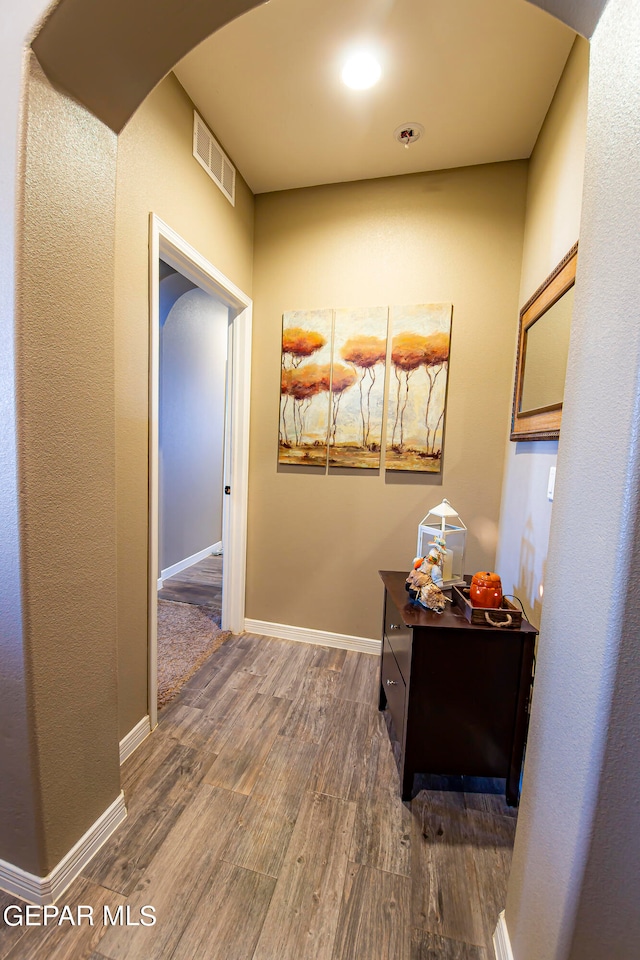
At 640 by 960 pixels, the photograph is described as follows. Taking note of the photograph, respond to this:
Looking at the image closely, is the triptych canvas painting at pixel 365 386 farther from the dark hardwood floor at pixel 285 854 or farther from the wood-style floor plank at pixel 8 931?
the wood-style floor plank at pixel 8 931

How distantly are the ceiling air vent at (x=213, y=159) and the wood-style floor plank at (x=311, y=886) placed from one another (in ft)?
9.12

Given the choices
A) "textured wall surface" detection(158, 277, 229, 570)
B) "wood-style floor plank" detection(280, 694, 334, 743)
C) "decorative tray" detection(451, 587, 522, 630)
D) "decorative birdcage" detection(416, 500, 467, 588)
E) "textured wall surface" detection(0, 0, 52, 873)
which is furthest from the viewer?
"textured wall surface" detection(158, 277, 229, 570)

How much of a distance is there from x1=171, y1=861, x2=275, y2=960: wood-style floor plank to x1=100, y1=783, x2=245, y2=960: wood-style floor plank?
26 millimetres

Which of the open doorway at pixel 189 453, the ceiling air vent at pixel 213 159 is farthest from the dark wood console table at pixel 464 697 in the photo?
the ceiling air vent at pixel 213 159

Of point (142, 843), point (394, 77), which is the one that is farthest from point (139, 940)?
point (394, 77)

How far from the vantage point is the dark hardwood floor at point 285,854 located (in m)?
0.96

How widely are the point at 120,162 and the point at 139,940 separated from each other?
2.37m

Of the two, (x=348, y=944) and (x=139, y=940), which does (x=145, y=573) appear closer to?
(x=139, y=940)

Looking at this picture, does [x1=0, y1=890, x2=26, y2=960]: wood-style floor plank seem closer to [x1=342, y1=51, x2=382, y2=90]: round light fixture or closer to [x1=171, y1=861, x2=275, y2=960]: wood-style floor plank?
[x1=171, y1=861, x2=275, y2=960]: wood-style floor plank

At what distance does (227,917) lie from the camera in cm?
100

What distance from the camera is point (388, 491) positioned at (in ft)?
7.28

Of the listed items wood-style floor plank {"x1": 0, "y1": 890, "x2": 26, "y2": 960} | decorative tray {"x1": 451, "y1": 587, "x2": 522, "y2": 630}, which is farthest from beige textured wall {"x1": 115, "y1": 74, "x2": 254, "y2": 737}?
decorative tray {"x1": 451, "y1": 587, "x2": 522, "y2": 630}

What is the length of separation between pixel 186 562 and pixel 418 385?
2.94m

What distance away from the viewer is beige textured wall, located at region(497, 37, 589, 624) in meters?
1.29
